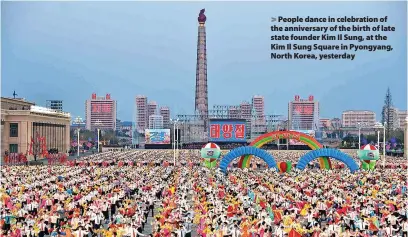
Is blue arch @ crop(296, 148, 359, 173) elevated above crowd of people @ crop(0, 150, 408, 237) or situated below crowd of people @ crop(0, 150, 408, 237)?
above

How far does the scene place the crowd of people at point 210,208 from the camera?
17953mm

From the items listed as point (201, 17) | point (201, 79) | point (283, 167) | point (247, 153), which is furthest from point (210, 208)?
point (201, 17)

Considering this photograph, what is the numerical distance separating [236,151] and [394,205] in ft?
74.9

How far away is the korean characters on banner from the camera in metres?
107

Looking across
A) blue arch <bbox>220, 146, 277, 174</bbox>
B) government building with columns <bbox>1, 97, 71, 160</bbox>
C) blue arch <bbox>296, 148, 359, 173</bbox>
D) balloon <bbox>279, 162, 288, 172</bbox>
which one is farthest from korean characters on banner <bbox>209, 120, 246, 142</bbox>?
balloon <bbox>279, 162, 288, 172</bbox>

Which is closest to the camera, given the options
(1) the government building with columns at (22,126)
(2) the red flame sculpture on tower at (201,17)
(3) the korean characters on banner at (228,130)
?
(1) the government building with columns at (22,126)

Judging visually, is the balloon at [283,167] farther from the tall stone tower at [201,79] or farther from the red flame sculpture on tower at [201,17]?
the red flame sculpture on tower at [201,17]

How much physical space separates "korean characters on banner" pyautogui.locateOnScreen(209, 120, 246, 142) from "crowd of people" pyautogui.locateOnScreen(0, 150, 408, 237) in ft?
223

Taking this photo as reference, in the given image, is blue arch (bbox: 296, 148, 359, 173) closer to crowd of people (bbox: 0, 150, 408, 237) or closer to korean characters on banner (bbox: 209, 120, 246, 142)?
crowd of people (bbox: 0, 150, 408, 237)

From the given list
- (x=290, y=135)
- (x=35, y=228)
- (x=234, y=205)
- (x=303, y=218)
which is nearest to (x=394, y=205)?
(x=303, y=218)

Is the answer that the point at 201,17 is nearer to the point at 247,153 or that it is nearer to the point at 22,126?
the point at 22,126

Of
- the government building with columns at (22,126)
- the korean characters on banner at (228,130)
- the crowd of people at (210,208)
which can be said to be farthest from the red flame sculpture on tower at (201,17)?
the crowd of people at (210,208)

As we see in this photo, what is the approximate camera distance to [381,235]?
1789 centimetres

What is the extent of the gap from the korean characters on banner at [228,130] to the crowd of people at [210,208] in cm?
6812
